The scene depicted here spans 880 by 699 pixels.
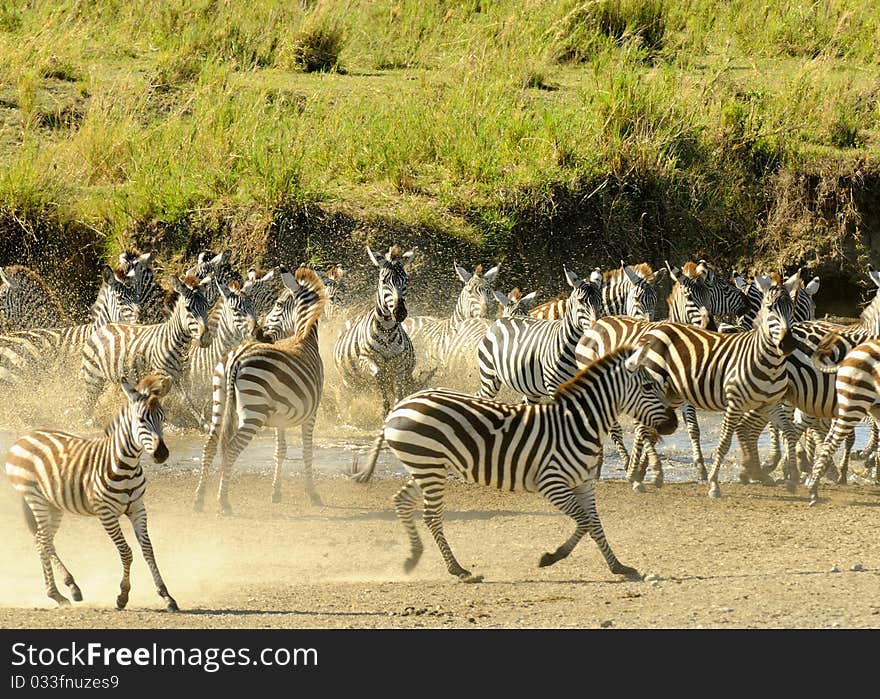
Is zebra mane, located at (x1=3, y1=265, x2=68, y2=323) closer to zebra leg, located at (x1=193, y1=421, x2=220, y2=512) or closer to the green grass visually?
the green grass

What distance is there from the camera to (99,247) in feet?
56.7

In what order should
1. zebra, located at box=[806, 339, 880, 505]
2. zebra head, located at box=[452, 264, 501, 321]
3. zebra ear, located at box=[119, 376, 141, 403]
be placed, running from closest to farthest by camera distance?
zebra ear, located at box=[119, 376, 141, 403] → zebra, located at box=[806, 339, 880, 505] → zebra head, located at box=[452, 264, 501, 321]

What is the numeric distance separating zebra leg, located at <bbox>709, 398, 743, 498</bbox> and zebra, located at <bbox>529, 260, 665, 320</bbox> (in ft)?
8.77

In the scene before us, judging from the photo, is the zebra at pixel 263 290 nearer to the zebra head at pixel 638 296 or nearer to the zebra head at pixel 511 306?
the zebra head at pixel 511 306

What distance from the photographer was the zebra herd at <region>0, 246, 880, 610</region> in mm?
7824

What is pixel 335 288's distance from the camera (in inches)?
599

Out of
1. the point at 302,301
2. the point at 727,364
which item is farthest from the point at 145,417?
the point at 727,364

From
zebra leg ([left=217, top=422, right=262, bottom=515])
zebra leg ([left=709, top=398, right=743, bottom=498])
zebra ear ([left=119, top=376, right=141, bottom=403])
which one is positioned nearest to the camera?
zebra ear ([left=119, top=376, right=141, bottom=403])

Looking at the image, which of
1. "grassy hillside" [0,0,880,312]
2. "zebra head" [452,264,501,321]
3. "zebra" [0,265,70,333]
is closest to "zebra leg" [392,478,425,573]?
"zebra head" [452,264,501,321]

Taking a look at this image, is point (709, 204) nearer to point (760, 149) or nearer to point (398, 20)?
point (760, 149)

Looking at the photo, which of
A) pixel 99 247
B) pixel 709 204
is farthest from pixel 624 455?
pixel 99 247

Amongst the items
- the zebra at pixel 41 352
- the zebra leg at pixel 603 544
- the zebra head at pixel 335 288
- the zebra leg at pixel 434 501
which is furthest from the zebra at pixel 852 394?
the zebra at pixel 41 352
